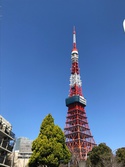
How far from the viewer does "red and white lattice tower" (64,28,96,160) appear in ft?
229

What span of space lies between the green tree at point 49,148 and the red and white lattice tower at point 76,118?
43807mm

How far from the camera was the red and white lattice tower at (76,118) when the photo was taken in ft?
229

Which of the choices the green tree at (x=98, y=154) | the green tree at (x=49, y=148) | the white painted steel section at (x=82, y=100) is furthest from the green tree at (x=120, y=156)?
the white painted steel section at (x=82, y=100)

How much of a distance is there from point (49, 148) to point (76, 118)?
53623 mm

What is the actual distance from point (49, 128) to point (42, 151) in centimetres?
269

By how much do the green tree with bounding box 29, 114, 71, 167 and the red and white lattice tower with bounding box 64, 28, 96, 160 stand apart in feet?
144

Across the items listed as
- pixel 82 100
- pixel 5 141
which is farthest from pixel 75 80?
pixel 5 141

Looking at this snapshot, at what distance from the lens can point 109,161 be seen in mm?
34156

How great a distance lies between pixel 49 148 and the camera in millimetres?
21906

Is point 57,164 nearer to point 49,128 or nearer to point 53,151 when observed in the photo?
point 53,151

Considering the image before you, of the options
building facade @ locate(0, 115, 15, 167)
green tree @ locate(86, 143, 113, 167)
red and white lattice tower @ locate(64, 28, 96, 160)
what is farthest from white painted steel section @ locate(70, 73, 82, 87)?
building facade @ locate(0, 115, 15, 167)

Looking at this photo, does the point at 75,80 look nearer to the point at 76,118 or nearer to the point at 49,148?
the point at 76,118

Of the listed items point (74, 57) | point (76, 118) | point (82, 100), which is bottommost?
point (76, 118)

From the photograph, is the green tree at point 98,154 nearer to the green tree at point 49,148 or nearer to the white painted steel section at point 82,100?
the green tree at point 49,148
